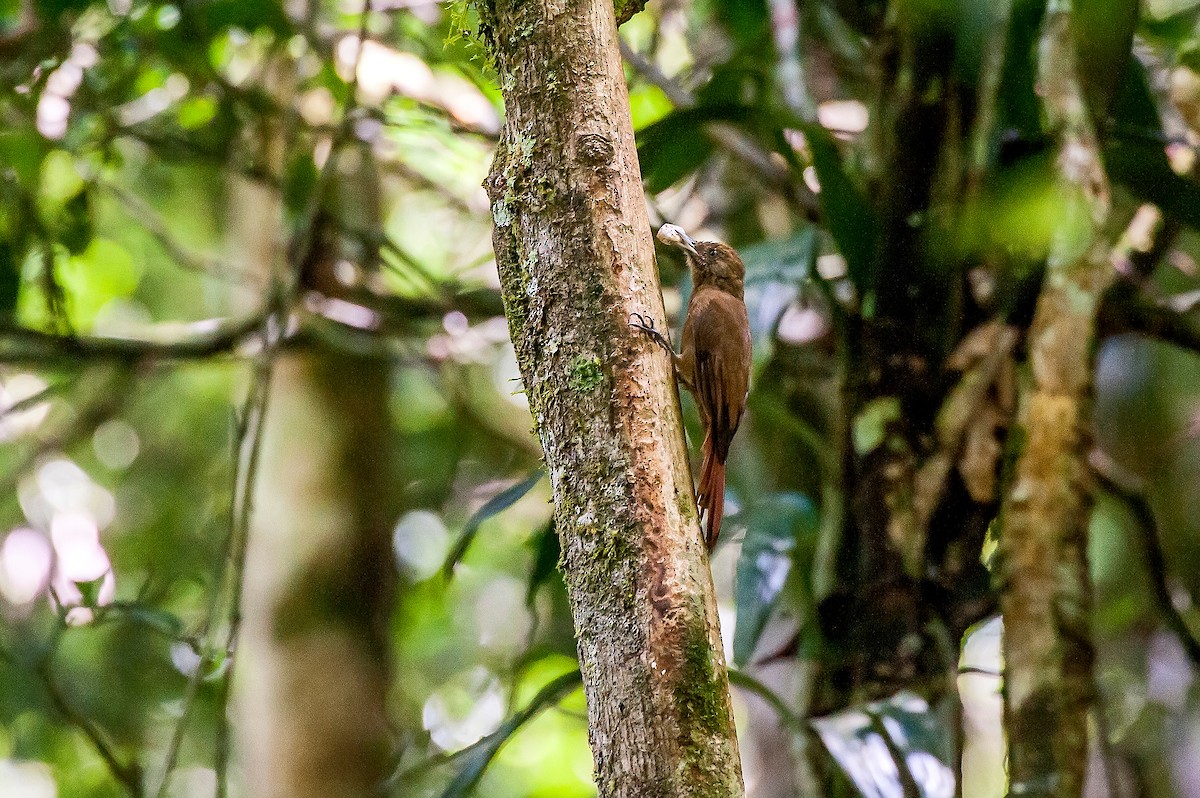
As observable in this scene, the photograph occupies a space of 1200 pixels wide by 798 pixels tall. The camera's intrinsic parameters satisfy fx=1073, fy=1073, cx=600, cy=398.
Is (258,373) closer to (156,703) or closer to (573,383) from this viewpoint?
(573,383)

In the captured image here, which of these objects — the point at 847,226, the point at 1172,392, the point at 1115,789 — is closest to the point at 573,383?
the point at 847,226

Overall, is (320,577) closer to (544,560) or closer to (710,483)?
(544,560)

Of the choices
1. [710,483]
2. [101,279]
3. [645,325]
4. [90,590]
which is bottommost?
[101,279]

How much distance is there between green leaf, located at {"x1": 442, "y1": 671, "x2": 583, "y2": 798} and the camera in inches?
82.3

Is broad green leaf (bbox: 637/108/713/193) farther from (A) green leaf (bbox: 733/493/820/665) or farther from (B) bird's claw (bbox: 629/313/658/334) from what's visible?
(B) bird's claw (bbox: 629/313/658/334)

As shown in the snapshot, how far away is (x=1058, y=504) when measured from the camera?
1.91 m

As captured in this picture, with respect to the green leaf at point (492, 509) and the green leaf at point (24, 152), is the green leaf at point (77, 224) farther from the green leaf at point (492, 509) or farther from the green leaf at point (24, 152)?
the green leaf at point (492, 509)

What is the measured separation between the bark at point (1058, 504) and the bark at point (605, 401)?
911 millimetres

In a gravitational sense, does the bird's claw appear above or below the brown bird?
above

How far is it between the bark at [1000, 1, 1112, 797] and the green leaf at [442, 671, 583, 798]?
82 centimetres

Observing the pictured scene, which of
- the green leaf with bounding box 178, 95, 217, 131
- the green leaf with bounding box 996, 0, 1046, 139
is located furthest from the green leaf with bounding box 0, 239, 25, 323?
the green leaf with bounding box 996, 0, 1046, 139

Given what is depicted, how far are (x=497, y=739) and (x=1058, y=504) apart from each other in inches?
45.0

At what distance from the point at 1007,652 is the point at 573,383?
1079 mm

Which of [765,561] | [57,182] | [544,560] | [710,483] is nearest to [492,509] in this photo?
[544,560]
